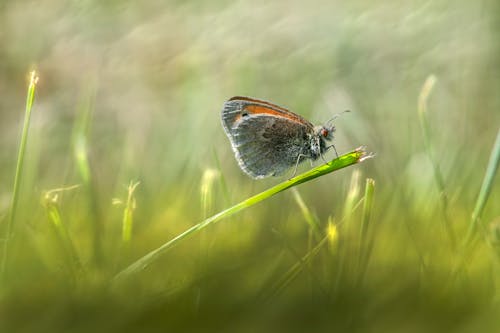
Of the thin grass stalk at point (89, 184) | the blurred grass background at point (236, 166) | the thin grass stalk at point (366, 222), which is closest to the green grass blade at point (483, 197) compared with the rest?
the blurred grass background at point (236, 166)

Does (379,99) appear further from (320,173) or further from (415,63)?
(320,173)

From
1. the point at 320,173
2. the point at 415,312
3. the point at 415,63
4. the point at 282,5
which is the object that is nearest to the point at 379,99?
the point at 415,63

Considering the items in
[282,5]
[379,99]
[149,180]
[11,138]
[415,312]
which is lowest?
[415,312]

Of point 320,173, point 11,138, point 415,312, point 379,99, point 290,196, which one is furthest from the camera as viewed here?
point 379,99

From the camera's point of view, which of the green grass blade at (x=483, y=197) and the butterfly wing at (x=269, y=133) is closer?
the green grass blade at (x=483, y=197)

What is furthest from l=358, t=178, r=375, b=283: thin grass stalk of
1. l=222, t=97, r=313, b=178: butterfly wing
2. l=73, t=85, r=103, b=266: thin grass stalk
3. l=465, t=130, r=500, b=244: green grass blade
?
Answer: l=222, t=97, r=313, b=178: butterfly wing

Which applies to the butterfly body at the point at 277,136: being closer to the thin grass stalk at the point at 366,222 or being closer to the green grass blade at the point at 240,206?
the green grass blade at the point at 240,206

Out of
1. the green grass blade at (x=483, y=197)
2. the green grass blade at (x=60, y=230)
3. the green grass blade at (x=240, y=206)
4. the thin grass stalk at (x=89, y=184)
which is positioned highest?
the thin grass stalk at (x=89, y=184)
